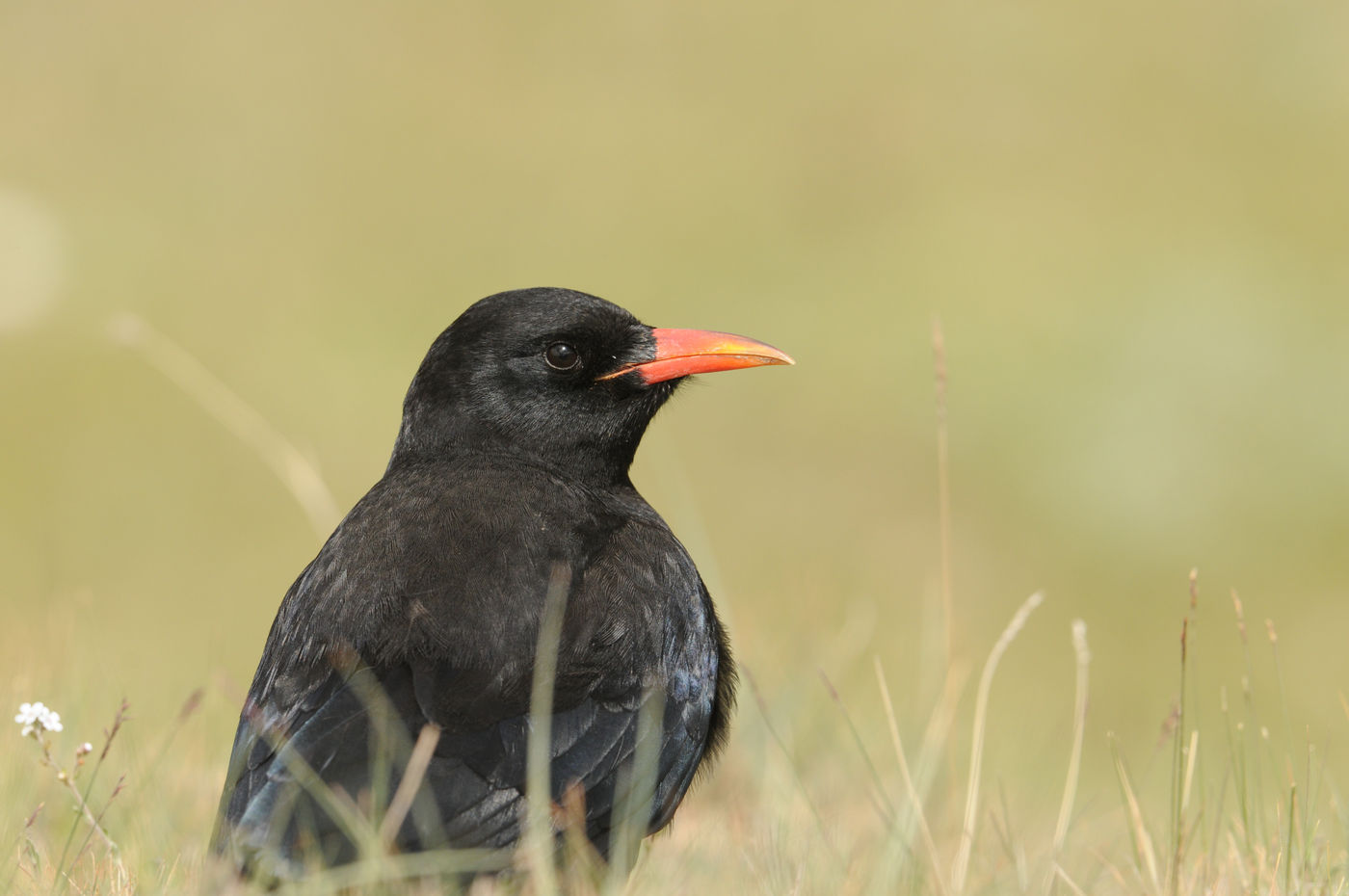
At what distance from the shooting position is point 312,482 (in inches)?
189

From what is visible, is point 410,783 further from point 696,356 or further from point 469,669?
point 696,356

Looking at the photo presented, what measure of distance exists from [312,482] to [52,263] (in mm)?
9459

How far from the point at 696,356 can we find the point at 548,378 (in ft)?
1.63

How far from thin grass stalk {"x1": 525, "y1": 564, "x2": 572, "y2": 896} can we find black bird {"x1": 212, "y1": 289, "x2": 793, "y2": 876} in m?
0.02

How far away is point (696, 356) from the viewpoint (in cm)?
507

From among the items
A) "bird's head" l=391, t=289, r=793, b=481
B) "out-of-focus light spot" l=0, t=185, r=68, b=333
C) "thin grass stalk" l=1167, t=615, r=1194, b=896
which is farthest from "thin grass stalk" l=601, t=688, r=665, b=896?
"out-of-focus light spot" l=0, t=185, r=68, b=333

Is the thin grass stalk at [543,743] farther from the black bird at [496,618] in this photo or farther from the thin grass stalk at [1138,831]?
the thin grass stalk at [1138,831]

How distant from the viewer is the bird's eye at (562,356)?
194 inches

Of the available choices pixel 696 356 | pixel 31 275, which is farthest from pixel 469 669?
pixel 31 275

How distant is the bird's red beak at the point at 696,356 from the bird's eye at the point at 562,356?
0.39 ft

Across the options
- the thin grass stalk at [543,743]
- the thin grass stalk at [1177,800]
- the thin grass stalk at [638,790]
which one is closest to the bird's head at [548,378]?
the thin grass stalk at [543,743]

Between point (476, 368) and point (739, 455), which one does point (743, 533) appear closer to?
point (739, 455)

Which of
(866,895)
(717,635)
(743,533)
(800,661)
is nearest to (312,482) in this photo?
(717,635)

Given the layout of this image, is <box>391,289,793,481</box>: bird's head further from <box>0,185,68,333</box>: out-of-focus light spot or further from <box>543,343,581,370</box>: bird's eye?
<box>0,185,68,333</box>: out-of-focus light spot
